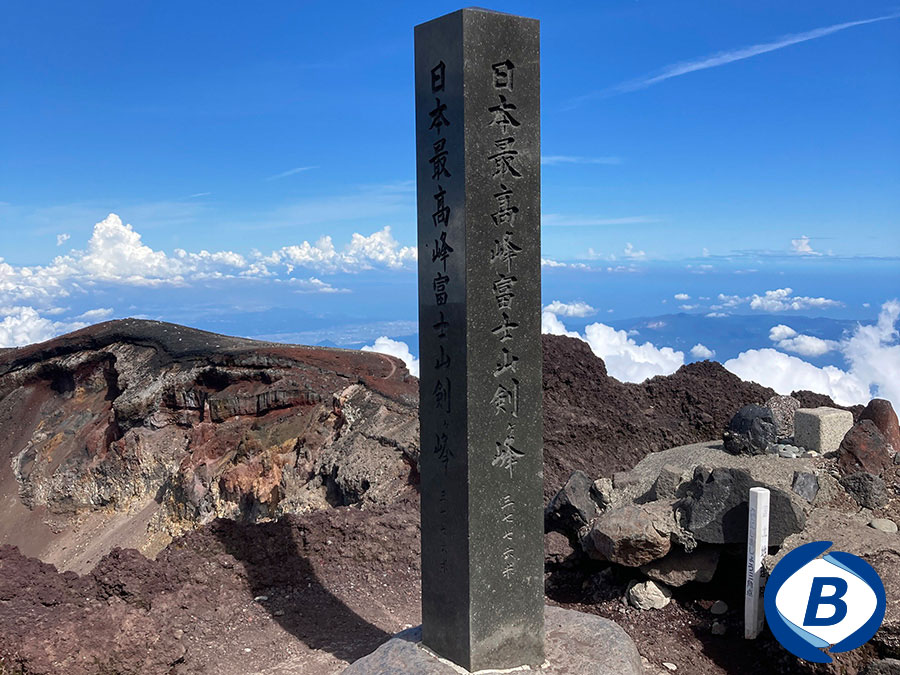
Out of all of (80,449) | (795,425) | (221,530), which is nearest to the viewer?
(221,530)

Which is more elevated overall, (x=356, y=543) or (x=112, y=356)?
(x=112, y=356)

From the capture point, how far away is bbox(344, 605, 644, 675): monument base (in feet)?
18.7

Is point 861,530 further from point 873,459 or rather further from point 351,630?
point 351,630

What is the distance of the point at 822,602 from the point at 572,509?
3.14 m

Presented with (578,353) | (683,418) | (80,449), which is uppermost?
(578,353)

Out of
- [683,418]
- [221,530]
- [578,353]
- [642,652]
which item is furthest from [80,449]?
[642,652]

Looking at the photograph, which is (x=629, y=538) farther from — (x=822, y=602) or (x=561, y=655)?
(x=561, y=655)

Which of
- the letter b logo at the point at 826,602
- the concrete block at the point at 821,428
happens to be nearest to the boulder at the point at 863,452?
the concrete block at the point at 821,428

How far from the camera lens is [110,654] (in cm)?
689

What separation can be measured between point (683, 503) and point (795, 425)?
3439mm

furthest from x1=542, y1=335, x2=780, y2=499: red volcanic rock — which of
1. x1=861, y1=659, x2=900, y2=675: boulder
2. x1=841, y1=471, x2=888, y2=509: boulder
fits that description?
x1=861, y1=659, x2=900, y2=675: boulder

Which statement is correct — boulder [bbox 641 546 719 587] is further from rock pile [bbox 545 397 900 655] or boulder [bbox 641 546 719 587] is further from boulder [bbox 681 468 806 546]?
boulder [bbox 681 468 806 546]

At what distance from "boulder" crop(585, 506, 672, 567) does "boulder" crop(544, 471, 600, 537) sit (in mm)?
1087

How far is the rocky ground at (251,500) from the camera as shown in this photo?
7.40 meters
